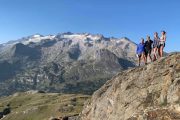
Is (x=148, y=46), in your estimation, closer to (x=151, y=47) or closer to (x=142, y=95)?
(x=151, y=47)

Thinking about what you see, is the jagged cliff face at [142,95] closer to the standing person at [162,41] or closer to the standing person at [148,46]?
the standing person at [148,46]

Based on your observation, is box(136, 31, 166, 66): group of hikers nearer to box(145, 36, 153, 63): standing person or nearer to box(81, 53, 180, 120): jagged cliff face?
box(145, 36, 153, 63): standing person

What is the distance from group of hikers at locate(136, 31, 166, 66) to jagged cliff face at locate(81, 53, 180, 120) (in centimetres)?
334

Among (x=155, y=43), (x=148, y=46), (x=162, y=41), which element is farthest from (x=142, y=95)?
(x=148, y=46)

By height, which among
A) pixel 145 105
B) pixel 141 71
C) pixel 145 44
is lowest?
pixel 145 105

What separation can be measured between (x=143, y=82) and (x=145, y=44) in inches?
343

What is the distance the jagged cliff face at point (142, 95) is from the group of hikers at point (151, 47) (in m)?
3.34

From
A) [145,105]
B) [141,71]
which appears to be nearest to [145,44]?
[141,71]

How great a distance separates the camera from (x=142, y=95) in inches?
1505

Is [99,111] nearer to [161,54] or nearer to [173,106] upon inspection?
[161,54]

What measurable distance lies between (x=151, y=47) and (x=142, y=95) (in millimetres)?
11593

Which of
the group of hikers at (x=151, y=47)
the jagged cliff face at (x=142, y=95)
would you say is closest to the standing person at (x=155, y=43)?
the group of hikers at (x=151, y=47)

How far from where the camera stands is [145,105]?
119 feet

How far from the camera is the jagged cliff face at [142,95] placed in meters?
30.0
